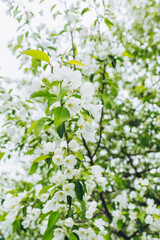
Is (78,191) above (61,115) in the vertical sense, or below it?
below

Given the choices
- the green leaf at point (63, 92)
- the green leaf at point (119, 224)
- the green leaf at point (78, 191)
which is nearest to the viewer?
the green leaf at point (63, 92)

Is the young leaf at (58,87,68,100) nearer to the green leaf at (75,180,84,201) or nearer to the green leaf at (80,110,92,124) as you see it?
the green leaf at (80,110,92,124)

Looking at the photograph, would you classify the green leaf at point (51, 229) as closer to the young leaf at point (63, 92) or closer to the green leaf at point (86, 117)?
the green leaf at point (86, 117)

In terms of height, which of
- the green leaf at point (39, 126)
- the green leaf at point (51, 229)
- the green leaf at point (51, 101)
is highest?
the green leaf at point (51, 101)

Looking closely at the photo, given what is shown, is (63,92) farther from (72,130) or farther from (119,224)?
(119,224)

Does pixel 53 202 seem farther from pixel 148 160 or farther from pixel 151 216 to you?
pixel 148 160

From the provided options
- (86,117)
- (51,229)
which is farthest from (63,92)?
(51,229)

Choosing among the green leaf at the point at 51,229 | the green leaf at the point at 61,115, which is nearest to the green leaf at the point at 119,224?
the green leaf at the point at 51,229

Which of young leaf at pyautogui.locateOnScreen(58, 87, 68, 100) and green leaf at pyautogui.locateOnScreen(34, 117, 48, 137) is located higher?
young leaf at pyautogui.locateOnScreen(58, 87, 68, 100)

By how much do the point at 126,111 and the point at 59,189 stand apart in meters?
2.50

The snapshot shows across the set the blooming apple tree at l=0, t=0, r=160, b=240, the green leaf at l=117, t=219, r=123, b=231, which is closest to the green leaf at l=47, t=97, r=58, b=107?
the blooming apple tree at l=0, t=0, r=160, b=240

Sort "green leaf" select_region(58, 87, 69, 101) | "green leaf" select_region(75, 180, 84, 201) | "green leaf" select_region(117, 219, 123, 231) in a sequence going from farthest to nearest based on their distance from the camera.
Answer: "green leaf" select_region(117, 219, 123, 231) → "green leaf" select_region(75, 180, 84, 201) → "green leaf" select_region(58, 87, 69, 101)

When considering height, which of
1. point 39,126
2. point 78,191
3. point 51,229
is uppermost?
point 39,126

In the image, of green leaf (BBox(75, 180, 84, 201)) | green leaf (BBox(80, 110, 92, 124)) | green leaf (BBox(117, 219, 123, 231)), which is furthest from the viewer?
green leaf (BBox(117, 219, 123, 231))
